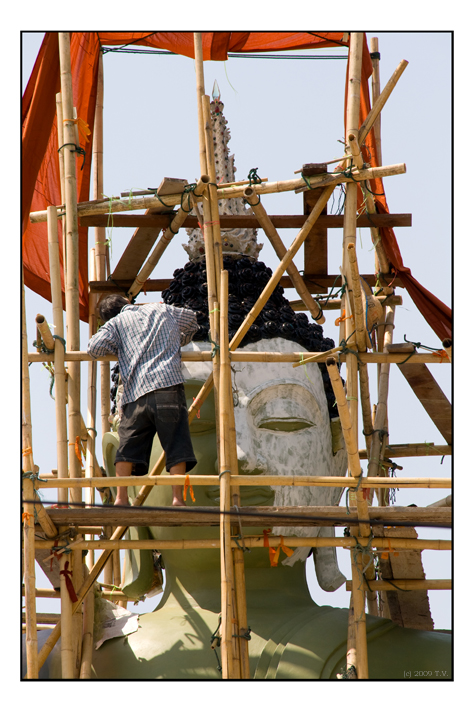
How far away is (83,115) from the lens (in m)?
11.5

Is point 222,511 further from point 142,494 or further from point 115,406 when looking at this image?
point 115,406

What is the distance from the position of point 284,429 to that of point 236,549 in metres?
1.31

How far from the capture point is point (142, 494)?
9.00 metres

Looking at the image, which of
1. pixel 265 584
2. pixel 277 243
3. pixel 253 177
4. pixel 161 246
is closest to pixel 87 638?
pixel 265 584

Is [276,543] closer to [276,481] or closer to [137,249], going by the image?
[276,481]

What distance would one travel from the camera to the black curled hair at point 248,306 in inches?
374

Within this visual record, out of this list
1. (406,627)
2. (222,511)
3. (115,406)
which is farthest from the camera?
(115,406)

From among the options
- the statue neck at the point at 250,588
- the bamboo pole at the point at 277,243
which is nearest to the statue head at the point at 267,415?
the statue neck at the point at 250,588

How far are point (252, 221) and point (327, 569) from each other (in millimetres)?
3157

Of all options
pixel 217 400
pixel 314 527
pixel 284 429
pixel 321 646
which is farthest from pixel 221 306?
pixel 321 646

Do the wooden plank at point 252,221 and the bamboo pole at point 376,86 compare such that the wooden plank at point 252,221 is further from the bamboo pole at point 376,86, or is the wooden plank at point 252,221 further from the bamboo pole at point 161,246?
the bamboo pole at point 376,86

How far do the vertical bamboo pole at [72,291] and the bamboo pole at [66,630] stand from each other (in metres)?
0.18

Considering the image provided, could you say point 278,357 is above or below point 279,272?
below

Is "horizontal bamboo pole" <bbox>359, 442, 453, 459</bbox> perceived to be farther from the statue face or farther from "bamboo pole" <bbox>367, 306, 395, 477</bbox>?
the statue face
